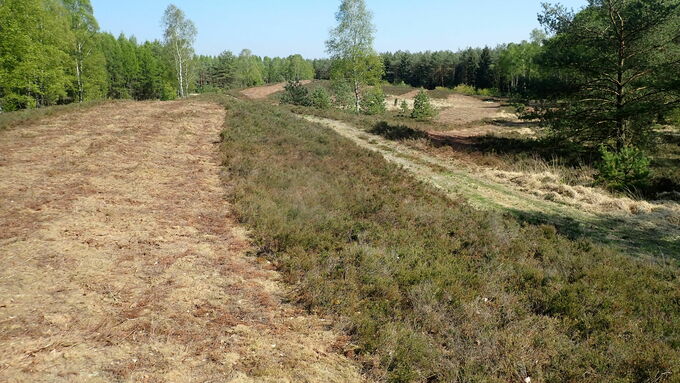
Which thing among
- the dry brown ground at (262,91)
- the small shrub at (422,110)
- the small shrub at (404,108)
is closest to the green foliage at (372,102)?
the small shrub at (404,108)

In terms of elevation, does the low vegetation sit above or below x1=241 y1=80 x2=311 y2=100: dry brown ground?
below

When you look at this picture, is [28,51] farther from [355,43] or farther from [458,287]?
[458,287]

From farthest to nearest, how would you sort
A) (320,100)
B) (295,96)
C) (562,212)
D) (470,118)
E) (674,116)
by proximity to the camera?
(470,118) < (295,96) < (320,100) < (674,116) < (562,212)

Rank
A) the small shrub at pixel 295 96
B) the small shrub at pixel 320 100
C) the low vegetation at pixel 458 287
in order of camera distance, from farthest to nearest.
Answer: the small shrub at pixel 295 96
the small shrub at pixel 320 100
the low vegetation at pixel 458 287

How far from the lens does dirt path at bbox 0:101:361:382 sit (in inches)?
170

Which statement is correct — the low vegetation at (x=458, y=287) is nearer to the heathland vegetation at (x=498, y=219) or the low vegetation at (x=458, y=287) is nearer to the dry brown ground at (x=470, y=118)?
the heathland vegetation at (x=498, y=219)

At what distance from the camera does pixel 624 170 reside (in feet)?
50.0

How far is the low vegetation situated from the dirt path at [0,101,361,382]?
2.09 feet

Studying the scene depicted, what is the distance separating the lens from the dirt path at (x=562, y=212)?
10336 millimetres

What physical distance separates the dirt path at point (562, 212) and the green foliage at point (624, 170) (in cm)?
201

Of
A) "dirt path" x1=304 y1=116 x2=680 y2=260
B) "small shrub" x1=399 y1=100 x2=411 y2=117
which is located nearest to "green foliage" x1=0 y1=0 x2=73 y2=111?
"dirt path" x1=304 y1=116 x2=680 y2=260

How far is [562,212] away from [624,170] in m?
5.06

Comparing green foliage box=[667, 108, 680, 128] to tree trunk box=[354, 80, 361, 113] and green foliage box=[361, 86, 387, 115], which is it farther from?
green foliage box=[361, 86, 387, 115]

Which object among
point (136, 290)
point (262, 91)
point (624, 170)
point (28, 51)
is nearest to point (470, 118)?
point (624, 170)
